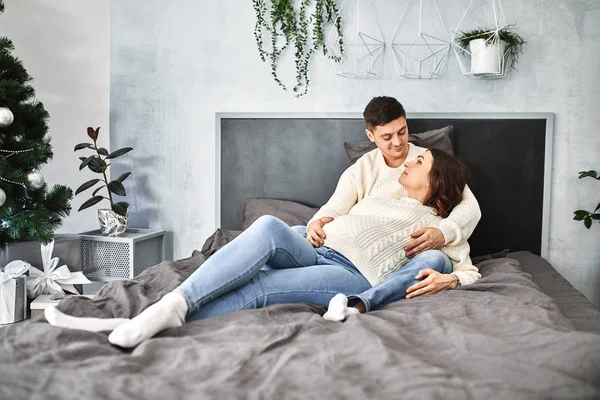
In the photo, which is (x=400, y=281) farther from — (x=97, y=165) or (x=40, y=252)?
(x=97, y=165)

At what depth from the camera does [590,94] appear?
2822 mm

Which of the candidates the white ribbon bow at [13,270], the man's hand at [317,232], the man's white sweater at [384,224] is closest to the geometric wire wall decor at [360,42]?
the man's white sweater at [384,224]

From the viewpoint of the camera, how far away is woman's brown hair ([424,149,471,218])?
215 centimetres

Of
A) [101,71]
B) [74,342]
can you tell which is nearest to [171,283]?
[74,342]

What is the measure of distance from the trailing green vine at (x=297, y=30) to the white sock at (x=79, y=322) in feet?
6.31

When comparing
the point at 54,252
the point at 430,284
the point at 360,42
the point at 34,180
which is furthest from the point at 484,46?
the point at 54,252

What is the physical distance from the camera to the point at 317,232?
210 cm

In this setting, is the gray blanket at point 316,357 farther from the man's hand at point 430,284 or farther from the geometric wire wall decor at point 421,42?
the geometric wire wall decor at point 421,42

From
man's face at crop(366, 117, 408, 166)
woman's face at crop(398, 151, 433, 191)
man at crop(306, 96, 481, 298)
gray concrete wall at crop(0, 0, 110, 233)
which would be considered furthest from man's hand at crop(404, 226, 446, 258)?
gray concrete wall at crop(0, 0, 110, 233)

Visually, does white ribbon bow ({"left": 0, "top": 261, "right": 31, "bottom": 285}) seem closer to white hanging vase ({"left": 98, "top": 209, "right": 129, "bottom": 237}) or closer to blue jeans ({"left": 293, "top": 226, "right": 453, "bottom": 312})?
white hanging vase ({"left": 98, "top": 209, "right": 129, "bottom": 237})

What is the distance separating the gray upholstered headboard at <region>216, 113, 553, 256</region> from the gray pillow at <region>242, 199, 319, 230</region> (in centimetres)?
9

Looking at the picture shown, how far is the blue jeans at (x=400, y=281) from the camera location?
67.7 inches

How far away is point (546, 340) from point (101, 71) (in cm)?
281

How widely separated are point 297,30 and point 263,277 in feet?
5.75
